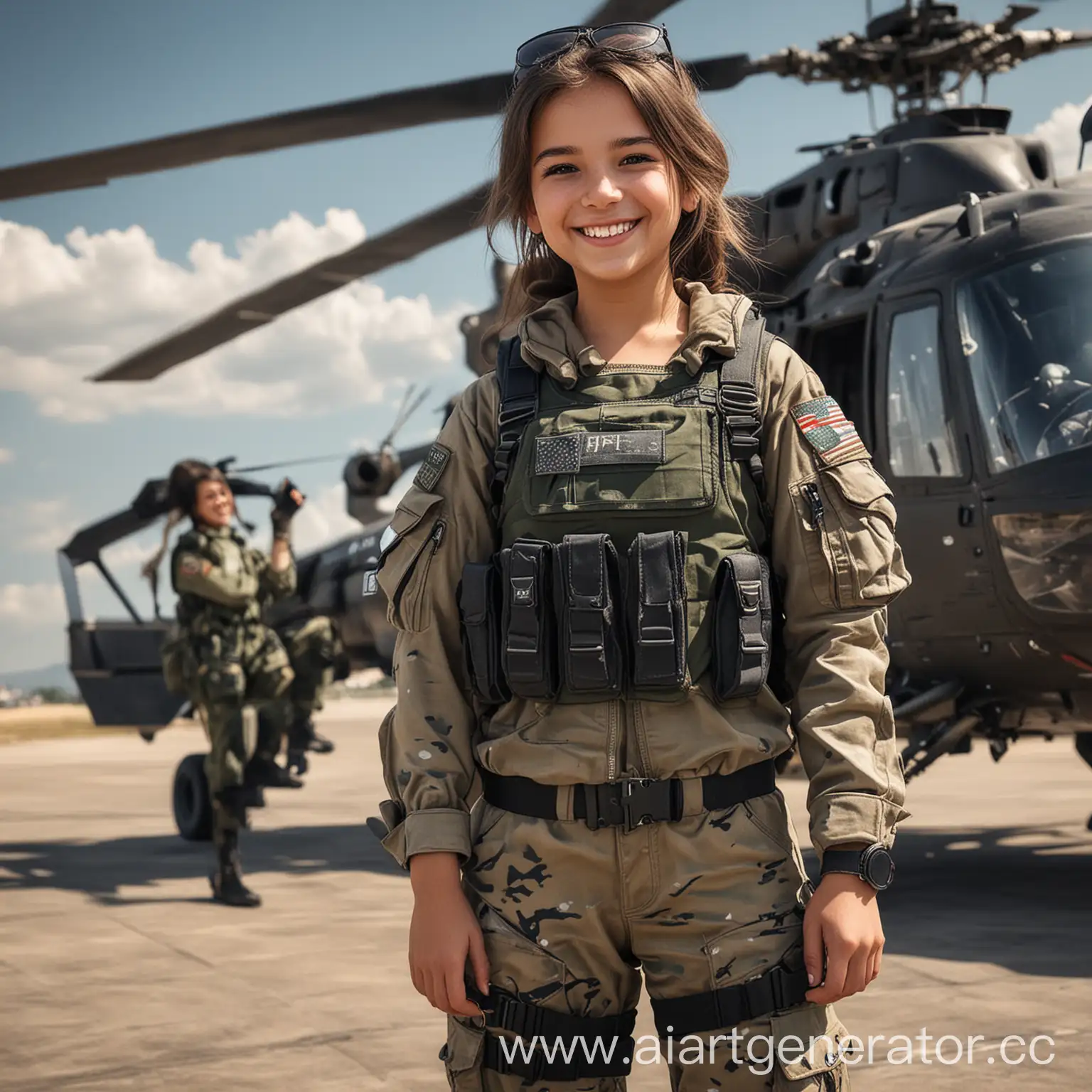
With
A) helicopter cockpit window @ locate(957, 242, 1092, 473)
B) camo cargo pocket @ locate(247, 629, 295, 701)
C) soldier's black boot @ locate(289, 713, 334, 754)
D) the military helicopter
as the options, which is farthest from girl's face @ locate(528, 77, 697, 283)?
soldier's black boot @ locate(289, 713, 334, 754)

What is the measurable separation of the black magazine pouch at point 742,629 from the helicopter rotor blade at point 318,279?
206 inches

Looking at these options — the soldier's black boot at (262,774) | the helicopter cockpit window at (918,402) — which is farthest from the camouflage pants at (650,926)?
the soldier's black boot at (262,774)

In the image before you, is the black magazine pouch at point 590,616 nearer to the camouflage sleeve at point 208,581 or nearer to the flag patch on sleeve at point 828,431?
the flag patch on sleeve at point 828,431

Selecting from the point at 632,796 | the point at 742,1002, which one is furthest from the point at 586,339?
the point at 742,1002

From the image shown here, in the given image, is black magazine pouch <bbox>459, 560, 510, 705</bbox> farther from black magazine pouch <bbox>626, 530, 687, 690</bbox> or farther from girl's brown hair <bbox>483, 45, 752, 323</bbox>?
girl's brown hair <bbox>483, 45, 752, 323</bbox>

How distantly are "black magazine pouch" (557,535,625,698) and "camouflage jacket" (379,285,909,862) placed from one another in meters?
0.06

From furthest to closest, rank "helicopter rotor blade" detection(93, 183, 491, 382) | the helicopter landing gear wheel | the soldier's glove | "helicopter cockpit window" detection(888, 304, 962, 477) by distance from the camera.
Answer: the helicopter landing gear wheel
the soldier's glove
"helicopter rotor blade" detection(93, 183, 491, 382)
"helicopter cockpit window" detection(888, 304, 962, 477)

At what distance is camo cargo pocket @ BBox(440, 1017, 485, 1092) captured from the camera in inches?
79.0

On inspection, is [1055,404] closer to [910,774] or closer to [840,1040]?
[910,774]

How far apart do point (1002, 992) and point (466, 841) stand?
2955 mm

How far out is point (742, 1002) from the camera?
1.95 metres

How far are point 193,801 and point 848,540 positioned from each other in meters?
6.70

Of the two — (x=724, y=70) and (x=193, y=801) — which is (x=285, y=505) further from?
(x=724, y=70)

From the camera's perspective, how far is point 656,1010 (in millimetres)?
2012
